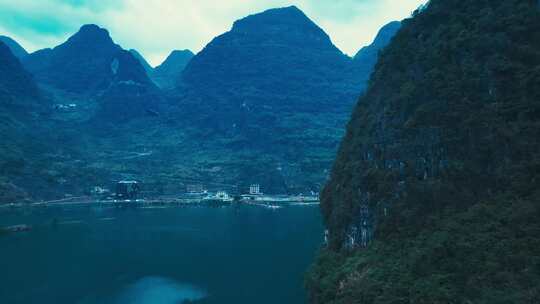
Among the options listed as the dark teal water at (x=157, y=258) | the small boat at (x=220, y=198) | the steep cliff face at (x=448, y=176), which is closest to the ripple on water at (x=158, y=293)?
the dark teal water at (x=157, y=258)

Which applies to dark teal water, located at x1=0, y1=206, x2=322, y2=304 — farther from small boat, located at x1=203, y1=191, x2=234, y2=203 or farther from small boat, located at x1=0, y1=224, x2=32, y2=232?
small boat, located at x1=203, y1=191, x2=234, y2=203

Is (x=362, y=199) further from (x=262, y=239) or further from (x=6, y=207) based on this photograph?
(x=6, y=207)

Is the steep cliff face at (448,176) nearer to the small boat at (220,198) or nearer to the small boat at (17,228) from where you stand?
the small boat at (17,228)

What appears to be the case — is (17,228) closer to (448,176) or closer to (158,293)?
(158,293)

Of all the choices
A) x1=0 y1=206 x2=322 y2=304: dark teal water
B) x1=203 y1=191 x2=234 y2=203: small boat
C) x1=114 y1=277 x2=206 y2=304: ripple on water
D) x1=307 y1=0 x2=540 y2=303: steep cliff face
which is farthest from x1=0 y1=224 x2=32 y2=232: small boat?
x1=307 y1=0 x2=540 y2=303: steep cliff face

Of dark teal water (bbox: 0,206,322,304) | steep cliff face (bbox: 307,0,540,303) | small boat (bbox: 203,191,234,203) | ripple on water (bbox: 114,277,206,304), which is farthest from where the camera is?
small boat (bbox: 203,191,234,203)

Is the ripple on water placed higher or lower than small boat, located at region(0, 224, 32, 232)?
lower

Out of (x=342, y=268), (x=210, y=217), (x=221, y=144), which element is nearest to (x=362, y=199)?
(x=342, y=268)
